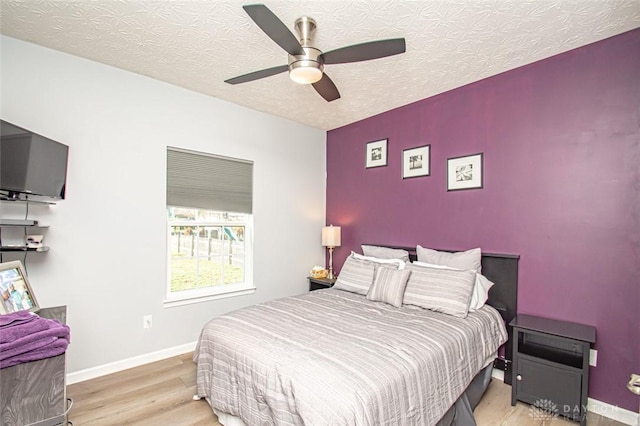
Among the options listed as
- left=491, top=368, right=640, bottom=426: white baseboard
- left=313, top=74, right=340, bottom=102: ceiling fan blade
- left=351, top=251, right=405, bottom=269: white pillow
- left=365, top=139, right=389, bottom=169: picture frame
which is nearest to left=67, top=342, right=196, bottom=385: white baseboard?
left=351, top=251, right=405, bottom=269: white pillow

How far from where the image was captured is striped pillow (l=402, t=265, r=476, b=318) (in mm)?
2430

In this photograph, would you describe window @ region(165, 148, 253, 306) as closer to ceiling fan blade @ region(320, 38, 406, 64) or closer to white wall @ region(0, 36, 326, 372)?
white wall @ region(0, 36, 326, 372)

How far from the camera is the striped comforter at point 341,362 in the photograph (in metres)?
1.45

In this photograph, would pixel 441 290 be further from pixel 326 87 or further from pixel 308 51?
pixel 308 51

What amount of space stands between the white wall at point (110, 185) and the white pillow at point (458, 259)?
7.04ft

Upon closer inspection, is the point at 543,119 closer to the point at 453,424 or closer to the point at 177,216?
the point at 453,424

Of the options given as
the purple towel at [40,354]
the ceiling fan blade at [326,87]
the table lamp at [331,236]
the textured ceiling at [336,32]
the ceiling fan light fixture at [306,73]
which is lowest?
the purple towel at [40,354]

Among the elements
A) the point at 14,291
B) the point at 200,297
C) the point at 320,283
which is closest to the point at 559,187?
the point at 320,283

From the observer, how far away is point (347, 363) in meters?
1.61

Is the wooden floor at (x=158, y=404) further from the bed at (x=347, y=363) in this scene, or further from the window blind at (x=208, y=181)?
the window blind at (x=208, y=181)

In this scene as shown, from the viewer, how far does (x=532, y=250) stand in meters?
2.64

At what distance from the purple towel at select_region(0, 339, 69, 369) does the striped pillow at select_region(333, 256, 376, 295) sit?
2.43m

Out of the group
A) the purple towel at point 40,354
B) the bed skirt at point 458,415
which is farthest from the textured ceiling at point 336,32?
the bed skirt at point 458,415

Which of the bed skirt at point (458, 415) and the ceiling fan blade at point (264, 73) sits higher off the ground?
the ceiling fan blade at point (264, 73)
